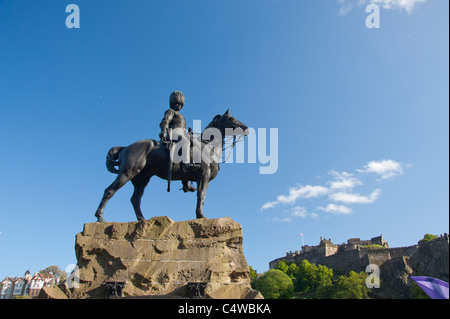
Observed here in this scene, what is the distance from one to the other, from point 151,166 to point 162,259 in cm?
286

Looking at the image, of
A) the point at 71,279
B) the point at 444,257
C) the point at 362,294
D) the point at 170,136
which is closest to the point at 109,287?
the point at 71,279

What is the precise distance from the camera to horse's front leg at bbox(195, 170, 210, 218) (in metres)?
9.31

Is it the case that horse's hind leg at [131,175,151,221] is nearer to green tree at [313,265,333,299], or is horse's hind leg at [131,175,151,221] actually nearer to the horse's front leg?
the horse's front leg

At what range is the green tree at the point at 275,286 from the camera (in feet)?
225

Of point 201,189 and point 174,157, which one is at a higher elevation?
point 174,157

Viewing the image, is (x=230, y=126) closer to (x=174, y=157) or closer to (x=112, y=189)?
(x=174, y=157)

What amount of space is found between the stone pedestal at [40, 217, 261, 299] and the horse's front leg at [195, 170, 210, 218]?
0.76m

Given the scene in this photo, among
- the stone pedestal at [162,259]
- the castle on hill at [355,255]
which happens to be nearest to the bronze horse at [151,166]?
the stone pedestal at [162,259]

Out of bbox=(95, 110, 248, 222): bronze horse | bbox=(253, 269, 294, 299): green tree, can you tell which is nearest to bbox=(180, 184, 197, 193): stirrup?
bbox=(95, 110, 248, 222): bronze horse

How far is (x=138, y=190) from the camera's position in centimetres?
1029

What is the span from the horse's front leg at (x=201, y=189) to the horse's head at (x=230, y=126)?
1494mm

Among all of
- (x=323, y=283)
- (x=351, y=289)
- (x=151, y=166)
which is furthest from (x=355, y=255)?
(x=151, y=166)

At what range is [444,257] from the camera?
66000 mm
